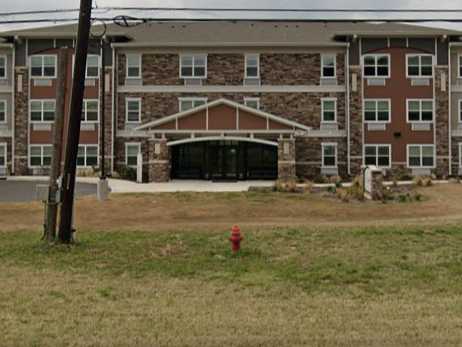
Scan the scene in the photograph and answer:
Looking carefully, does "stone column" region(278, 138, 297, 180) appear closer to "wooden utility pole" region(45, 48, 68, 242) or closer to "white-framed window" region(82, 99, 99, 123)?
"white-framed window" region(82, 99, 99, 123)

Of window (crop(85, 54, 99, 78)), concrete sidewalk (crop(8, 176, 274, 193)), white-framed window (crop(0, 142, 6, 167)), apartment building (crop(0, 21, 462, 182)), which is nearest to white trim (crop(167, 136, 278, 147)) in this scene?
concrete sidewalk (crop(8, 176, 274, 193))

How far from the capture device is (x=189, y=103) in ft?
127

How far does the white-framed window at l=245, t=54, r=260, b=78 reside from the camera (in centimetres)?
3875

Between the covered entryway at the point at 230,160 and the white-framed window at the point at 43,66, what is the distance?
10.4 metres

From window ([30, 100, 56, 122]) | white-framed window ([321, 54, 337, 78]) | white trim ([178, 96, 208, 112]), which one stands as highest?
white-framed window ([321, 54, 337, 78])

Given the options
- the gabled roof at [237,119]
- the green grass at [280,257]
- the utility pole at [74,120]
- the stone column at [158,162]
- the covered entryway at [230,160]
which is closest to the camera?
the green grass at [280,257]

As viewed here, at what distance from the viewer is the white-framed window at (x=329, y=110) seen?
38.6 meters

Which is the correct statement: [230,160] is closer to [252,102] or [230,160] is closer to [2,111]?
[252,102]

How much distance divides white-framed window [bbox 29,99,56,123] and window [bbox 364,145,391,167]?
21.7 m

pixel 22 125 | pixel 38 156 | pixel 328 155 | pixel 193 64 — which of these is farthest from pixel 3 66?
pixel 328 155

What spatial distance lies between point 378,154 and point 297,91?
699cm

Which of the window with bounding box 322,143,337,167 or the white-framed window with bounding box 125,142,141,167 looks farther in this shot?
the white-framed window with bounding box 125,142,141,167

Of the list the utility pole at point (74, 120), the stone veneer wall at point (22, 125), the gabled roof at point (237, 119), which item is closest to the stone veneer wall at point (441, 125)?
the gabled roof at point (237, 119)

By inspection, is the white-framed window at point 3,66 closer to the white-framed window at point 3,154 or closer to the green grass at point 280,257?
the white-framed window at point 3,154
